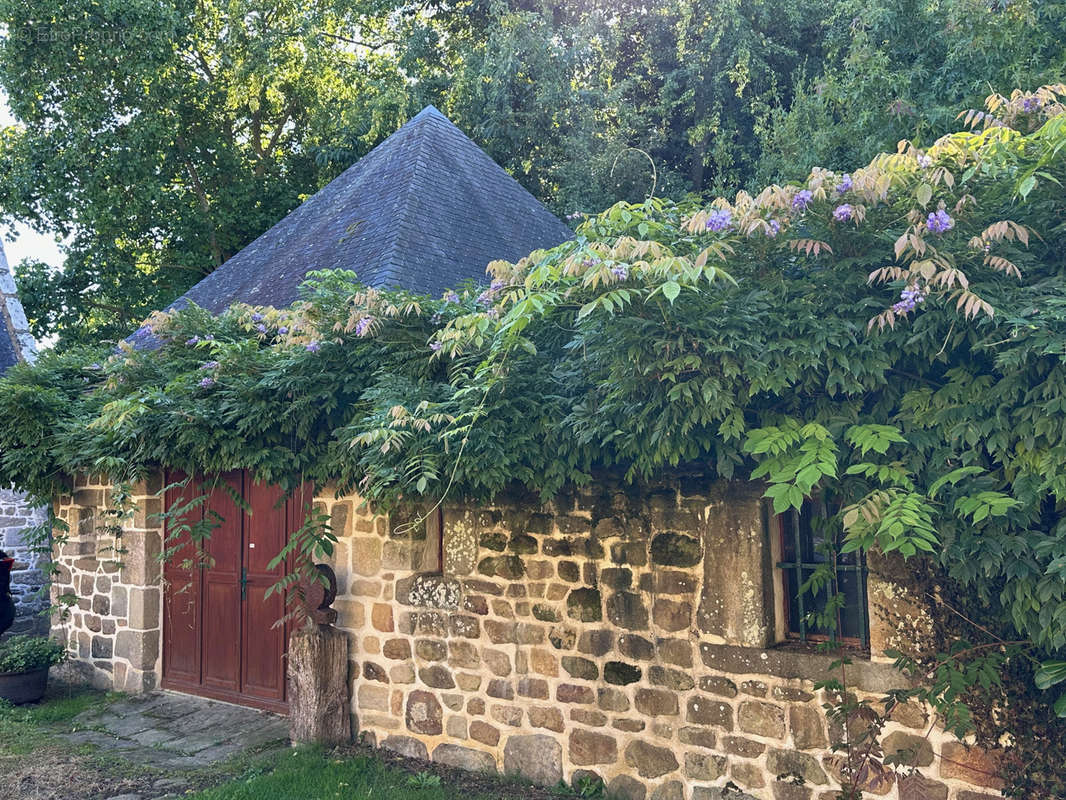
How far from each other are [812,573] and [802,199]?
1867 mm

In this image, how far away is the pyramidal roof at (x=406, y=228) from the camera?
291 inches

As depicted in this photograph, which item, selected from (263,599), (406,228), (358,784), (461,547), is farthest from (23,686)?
(406,228)

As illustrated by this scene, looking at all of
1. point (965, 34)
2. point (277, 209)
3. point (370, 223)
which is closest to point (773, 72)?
point (965, 34)

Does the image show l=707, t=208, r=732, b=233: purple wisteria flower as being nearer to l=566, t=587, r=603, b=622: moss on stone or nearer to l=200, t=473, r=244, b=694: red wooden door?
l=566, t=587, r=603, b=622: moss on stone

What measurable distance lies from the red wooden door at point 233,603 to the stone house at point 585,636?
0.02 meters

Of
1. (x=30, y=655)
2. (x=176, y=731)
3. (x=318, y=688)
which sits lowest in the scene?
(x=176, y=731)

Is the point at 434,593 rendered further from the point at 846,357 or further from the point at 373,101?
the point at 373,101

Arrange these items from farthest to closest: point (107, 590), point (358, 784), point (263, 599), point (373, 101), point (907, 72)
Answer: point (373, 101) < point (907, 72) < point (107, 590) < point (263, 599) < point (358, 784)

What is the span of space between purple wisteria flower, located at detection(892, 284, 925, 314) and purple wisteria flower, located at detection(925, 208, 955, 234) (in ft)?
0.76

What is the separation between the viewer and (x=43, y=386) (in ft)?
26.0

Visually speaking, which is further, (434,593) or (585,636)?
(434,593)

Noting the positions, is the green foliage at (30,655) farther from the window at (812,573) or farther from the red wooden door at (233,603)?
the window at (812,573)

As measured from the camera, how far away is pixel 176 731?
6.24 meters

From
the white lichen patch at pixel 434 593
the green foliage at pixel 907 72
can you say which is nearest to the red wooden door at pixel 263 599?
the white lichen patch at pixel 434 593
